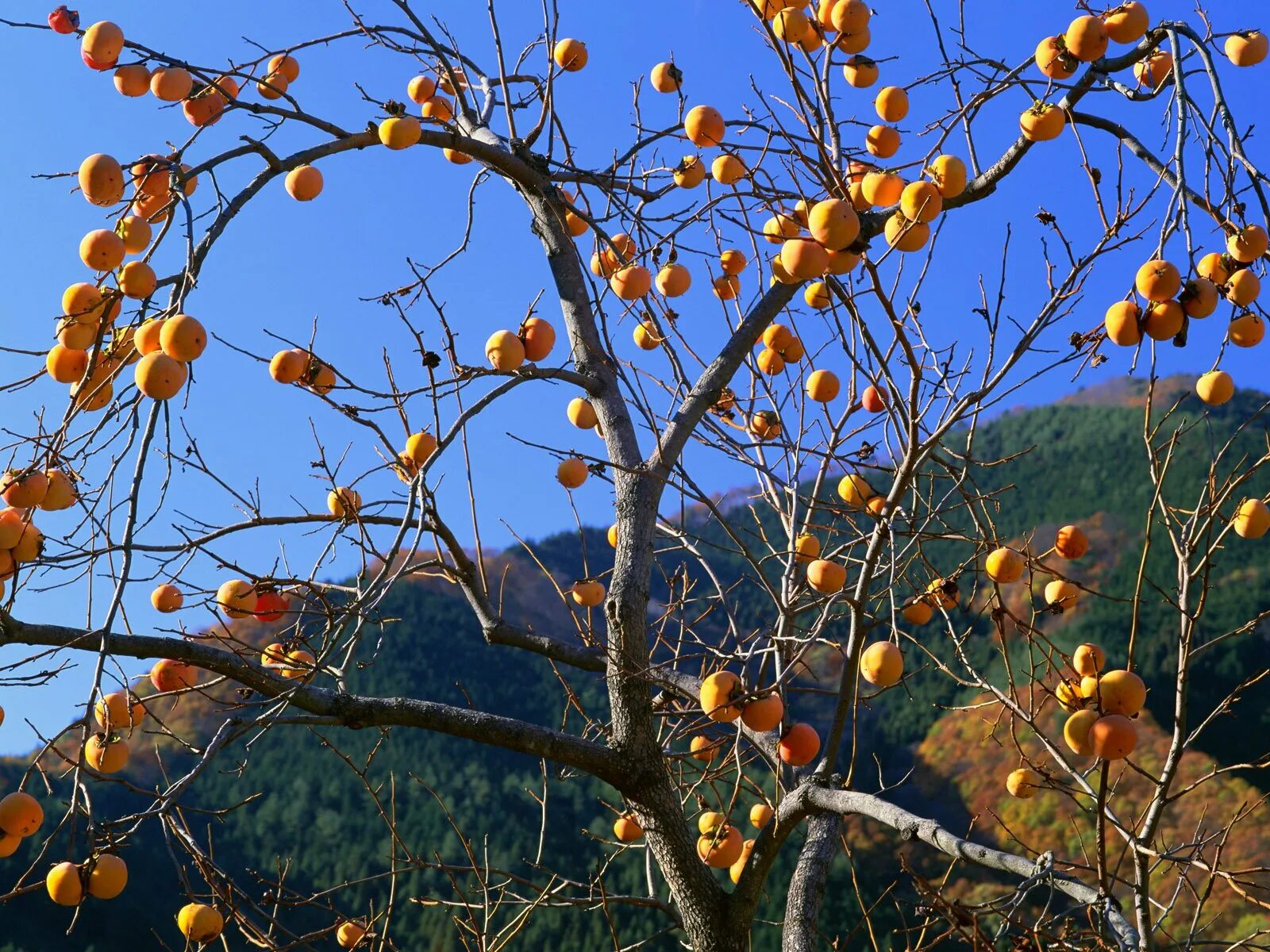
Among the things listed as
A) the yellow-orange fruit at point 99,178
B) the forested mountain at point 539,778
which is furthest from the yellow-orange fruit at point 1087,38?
the forested mountain at point 539,778

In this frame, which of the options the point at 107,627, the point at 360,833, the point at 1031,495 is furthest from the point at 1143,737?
the point at 107,627

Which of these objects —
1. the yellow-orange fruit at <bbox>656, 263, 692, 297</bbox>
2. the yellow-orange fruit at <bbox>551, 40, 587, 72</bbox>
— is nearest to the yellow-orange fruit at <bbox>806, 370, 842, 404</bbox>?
the yellow-orange fruit at <bbox>656, 263, 692, 297</bbox>

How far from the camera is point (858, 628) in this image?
2.00 meters

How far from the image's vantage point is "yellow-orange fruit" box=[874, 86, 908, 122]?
265 cm

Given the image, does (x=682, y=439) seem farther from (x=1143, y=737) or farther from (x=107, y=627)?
(x=1143, y=737)

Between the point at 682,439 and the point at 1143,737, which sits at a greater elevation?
the point at 682,439

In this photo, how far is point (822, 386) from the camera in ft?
10.1

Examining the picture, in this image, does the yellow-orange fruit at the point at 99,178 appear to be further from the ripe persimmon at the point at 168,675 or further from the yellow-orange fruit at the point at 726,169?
the yellow-orange fruit at the point at 726,169

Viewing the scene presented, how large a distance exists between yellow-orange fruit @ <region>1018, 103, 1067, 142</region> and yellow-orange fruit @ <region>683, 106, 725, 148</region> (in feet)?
2.22

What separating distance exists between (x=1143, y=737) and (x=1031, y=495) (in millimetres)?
5058

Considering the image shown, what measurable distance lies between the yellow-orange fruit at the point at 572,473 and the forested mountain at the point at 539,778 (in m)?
2.69

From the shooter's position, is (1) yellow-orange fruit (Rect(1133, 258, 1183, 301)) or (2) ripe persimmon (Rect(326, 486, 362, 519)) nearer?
(1) yellow-orange fruit (Rect(1133, 258, 1183, 301))

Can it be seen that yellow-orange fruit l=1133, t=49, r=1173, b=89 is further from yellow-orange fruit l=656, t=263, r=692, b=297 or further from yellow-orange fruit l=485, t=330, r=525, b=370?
yellow-orange fruit l=485, t=330, r=525, b=370

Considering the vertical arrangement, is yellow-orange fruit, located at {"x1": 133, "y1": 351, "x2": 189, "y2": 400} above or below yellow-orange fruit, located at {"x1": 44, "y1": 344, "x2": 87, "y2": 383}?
below
